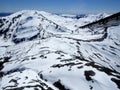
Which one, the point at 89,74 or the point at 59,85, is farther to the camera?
the point at 89,74

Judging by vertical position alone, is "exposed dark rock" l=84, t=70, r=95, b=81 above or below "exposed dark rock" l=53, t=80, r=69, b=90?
above

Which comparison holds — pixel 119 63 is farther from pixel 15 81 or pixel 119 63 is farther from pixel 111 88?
pixel 15 81

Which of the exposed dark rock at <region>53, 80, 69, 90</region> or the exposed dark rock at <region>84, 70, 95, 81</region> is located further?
the exposed dark rock at <region>84, 70, 95, 81</region>

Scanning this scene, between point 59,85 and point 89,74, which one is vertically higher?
point 89,74

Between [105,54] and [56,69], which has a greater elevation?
[56,69]

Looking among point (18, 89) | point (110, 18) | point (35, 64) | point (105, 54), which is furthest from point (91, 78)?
point (105, 54)

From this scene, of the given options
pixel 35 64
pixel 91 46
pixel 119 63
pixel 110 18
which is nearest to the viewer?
pixel 110 18

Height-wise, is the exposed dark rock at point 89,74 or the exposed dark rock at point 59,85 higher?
the exposed dark rock at point 89,74

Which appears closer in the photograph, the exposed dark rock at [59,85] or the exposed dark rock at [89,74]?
the exposed dark rock at [59,85]

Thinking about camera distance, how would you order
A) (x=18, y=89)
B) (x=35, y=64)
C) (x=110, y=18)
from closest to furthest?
(x=110, y=18) → (x=18, y=89) → (x=35, y=64)

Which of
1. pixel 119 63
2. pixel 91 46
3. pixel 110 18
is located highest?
pixel 110 18

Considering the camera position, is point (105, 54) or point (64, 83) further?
point (105, 54)
